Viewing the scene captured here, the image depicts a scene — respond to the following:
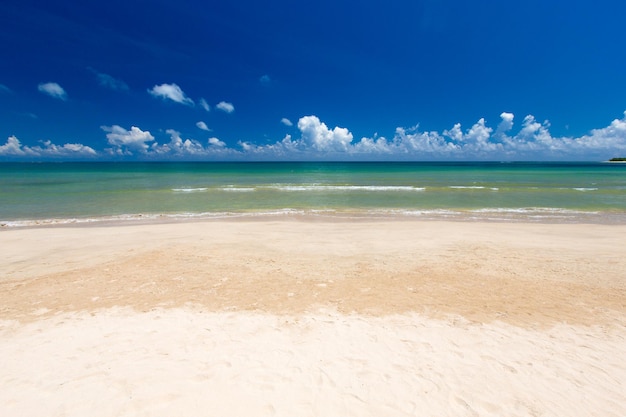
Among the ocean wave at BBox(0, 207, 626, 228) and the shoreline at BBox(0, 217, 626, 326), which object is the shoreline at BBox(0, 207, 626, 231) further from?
the shoreline at BBox(0, 217, 626, 326)

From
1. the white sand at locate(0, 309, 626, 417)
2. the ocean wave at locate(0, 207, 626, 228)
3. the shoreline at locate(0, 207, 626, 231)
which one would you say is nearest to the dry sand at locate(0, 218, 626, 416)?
the white sand at locate(0, 309, 626, 417)

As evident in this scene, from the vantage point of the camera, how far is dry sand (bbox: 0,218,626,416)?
12.3 feet

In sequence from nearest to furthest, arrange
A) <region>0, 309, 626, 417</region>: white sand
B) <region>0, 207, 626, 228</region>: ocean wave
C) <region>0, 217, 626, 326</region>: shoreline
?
<region>0, 309, 626, 417</region>: white sand → <region>0, 217, 626, 326</region>: shoreline → <region>0, 207, 626, 228</region>: ocean wave

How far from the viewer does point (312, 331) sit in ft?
17.0

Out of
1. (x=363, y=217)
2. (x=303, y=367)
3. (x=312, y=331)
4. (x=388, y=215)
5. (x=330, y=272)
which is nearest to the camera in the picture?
(x=303, y=367)

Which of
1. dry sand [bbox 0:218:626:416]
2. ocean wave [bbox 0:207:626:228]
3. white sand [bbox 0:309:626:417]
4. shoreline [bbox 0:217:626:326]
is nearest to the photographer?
white sand [bbox 0:309:626:417]

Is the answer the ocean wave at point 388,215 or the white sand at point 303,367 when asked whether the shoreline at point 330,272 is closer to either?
the white sand at point 303,367

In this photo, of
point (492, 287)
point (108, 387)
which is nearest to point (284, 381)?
point (108, 387)

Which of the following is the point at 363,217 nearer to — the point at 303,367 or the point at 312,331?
the point at 312,331

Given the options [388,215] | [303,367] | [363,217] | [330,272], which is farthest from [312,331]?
[388,215]

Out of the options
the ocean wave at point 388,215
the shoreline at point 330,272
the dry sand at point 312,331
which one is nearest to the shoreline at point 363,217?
the ocean wave at point 388,215

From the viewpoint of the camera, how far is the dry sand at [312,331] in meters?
3.74

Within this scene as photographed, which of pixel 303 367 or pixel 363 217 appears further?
pixel 363 217

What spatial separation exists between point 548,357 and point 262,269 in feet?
19.3
